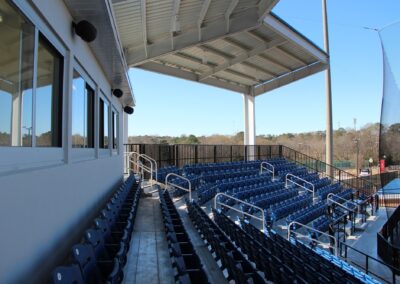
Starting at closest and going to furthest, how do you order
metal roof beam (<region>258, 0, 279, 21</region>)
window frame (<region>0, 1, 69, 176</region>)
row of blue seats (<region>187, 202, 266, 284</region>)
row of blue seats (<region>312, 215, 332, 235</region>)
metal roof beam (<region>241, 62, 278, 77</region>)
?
window frame (<region>0, 1, 69, 176</region>) → row of blue seats (<region>187, 202, 266, 284</region>) → row of blue seats (<region>312, 215, 332, 235</region>) → metal roof beam (<region>258, 0, 279, 21</region>) → metal roof beam (<region>241, 62, 278, 77</region>)

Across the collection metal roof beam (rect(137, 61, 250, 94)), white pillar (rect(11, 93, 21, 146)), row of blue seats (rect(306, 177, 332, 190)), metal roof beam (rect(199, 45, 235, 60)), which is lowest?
row of blue seats (rect(306, 177, 332, 190))

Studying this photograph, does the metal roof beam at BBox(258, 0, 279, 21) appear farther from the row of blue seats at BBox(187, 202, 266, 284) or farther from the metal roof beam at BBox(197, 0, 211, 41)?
the row of blue seats at BBox(187, 202, 266, 284)

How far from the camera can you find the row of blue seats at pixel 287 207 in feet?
34.5

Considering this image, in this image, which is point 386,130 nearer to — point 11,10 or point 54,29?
point 54,29

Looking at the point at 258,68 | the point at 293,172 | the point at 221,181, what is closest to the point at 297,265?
the point at 221,181

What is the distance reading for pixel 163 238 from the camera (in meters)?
5.67

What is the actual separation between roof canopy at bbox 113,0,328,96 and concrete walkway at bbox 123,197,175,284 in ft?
13.8

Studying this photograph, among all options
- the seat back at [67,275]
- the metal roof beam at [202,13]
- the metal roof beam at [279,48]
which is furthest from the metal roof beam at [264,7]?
the seat back at [67,275]

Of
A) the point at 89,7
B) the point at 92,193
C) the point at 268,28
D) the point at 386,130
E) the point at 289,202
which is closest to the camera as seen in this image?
the point at 89,7

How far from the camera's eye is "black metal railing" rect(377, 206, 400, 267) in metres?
8.15

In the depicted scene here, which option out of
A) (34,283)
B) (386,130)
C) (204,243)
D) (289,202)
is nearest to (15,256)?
(34,283)

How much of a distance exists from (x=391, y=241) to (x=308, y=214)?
2335 millimetres

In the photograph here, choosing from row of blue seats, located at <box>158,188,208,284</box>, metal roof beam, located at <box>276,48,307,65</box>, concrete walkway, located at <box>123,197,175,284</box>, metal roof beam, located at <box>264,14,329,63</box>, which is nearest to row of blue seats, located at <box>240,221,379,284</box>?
row of blue seats, located at <box>158,188,208,284</box>

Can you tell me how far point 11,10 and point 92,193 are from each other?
3.39 meters
